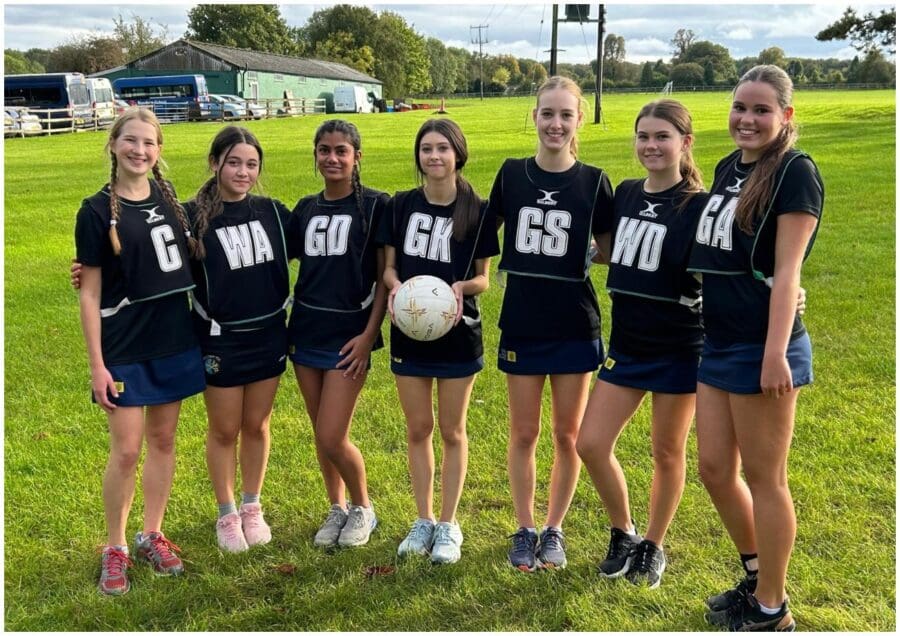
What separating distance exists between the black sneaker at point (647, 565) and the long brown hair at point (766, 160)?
61.5 inches

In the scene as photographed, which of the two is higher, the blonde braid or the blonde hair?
the blonde hair

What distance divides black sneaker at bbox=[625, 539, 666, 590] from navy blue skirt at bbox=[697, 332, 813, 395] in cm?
97

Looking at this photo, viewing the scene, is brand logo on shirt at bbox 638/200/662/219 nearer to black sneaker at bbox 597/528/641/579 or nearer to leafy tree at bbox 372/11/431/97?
black sneaker at bbox 597/528/641/579

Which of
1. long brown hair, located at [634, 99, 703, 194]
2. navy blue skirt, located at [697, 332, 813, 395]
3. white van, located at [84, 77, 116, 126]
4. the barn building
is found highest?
the barn building

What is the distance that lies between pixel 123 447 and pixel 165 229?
3.34ft

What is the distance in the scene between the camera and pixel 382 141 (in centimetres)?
2597

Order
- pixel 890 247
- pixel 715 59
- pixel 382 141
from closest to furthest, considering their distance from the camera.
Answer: pixel 890 247 → pixel 382 141 → pixel 715 59

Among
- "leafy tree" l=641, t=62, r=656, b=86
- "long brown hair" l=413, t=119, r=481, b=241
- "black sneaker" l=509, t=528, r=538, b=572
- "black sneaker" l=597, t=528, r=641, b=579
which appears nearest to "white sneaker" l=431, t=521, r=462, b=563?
"black sneaker" l=509, t=528, r=538, b=572

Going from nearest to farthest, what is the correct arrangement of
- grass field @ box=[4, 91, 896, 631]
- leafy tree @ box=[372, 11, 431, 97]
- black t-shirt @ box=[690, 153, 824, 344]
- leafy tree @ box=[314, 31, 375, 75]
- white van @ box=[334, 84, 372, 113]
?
black t-shirt @ box=[690, 153, 824, 344]
grass field @ box=[4, 91, 896, 631]
white van @ box=[334, 84, 372, 113]
leafy tree @ box=[314, 31, 375, 75]
leafy tree @ box=[372, 11, 431, 97]

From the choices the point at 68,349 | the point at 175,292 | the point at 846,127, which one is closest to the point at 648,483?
the point at 175,292

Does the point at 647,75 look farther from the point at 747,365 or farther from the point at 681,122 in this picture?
the point at 747,365

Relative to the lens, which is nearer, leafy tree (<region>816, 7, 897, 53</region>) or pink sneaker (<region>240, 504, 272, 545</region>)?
pink sneaker (<region>240, 504, 272, 545</region>)

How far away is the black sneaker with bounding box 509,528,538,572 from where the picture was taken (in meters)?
3.58

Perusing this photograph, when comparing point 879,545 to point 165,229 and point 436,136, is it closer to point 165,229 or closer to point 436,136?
Result: point 436,136
